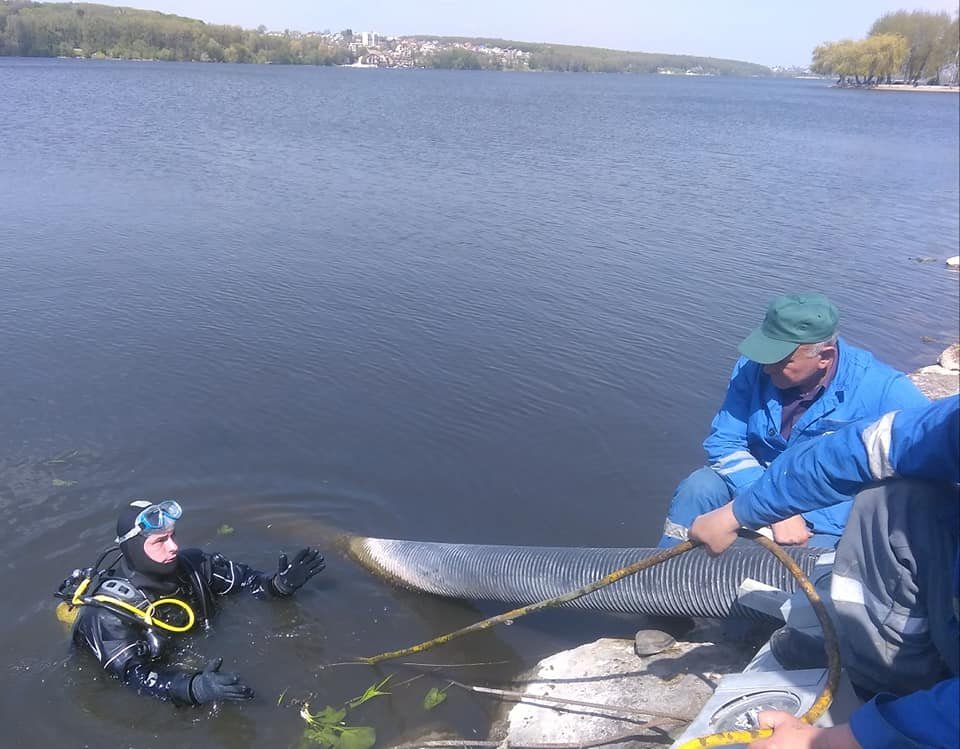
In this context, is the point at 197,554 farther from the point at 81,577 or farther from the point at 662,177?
the point at 662,177

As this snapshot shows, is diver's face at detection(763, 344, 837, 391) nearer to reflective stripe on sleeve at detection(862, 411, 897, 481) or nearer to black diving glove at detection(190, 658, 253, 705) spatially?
reflective stripe on sleeve at detection(862, 411, 897, 481)

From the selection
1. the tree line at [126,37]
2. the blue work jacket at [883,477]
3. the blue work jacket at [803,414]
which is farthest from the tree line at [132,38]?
Answer: the blue work jacket at [883,477]

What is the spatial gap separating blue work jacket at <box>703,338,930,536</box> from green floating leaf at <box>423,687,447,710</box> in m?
2.27

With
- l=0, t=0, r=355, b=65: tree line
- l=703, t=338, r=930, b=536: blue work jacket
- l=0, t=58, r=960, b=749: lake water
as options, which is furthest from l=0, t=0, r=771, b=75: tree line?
l=703, t=338, r=930, b=536: blue work jacket

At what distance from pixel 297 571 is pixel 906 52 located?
124 meters

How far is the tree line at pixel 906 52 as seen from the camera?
345 feet

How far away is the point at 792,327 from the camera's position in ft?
14.6

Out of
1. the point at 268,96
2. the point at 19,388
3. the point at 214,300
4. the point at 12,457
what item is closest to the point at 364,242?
the point at 214,300

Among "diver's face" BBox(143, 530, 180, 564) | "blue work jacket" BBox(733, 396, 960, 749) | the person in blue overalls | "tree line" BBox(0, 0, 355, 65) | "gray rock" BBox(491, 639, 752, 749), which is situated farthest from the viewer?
"tree line" BBox(0, 0, 355, 65)

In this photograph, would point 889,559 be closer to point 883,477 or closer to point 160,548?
point 883,477

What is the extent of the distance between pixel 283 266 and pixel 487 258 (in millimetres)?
3757

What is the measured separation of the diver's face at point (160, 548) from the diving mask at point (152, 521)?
5cm

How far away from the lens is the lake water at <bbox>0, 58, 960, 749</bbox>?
597 cm

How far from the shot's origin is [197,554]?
5.91 m
